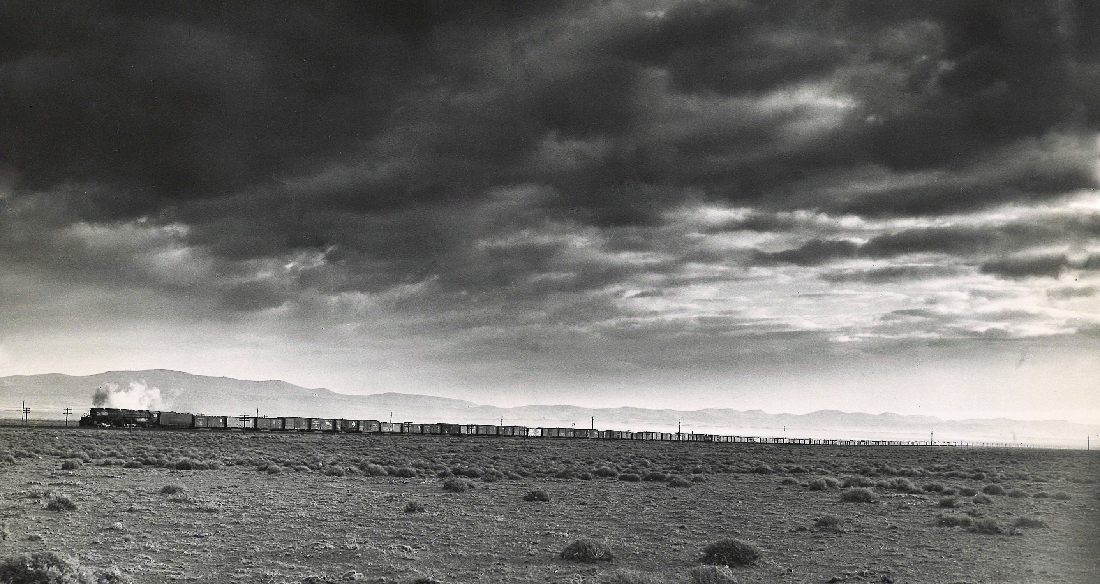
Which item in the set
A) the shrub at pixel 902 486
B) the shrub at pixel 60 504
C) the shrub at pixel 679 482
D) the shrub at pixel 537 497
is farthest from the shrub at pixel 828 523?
the shrub at pixel 60 504

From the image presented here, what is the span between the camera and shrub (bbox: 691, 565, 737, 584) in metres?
14.4

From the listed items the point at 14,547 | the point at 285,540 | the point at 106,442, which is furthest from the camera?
the point at 106,442

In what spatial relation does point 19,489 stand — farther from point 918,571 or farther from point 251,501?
point 918,571

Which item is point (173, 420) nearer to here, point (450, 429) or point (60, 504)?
point (450, 429)

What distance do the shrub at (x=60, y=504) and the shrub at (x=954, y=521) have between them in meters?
26.3

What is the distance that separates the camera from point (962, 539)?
2162 cm

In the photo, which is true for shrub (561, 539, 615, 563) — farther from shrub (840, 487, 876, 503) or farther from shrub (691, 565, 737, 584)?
shrub (840, 487, 876, 503)

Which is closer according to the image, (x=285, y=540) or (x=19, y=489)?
(x=285, y=540)

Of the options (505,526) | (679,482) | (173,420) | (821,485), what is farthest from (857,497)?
(173,420)

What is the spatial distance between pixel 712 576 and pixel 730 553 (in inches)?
128

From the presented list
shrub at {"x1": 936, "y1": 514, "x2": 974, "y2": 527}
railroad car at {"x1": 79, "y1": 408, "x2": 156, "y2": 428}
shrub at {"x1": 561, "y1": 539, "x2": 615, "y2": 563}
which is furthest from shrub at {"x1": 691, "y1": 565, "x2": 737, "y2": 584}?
railroad car at {"x1": 79, "y1": 408, "x2": 156, "y2": 428}

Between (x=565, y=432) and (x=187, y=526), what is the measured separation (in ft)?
418

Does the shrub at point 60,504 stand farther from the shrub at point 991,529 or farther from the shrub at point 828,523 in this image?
the shrub at point 991,529

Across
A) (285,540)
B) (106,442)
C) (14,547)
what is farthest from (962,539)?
(106,442)
